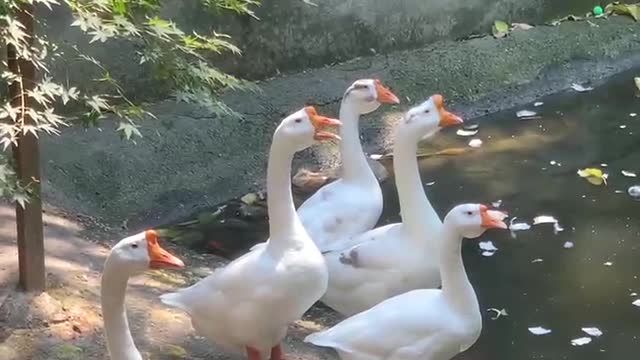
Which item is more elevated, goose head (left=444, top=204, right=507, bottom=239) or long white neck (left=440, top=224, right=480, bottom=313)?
goose head (left=444, top=204, right=507, bottom=239)

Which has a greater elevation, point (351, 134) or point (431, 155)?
point (351, 134)

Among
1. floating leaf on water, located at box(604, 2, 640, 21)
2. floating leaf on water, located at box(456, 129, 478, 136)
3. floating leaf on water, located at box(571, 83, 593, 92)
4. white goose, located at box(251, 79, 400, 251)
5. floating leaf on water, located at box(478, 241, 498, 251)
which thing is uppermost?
floating leaf on water, located at box(604, 2, 640, 21)

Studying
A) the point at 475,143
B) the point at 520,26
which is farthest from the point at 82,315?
the point at 520,26

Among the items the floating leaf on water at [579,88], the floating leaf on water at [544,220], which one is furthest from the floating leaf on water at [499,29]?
the floating leaf on water at [544,220]

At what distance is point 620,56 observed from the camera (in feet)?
28.3

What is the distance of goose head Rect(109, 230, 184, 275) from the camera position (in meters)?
3.23

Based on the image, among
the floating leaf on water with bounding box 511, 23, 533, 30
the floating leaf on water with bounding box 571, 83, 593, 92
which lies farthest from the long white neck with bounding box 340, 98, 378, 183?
the floating leaf on water with bounding box 511, 23, 533, 30

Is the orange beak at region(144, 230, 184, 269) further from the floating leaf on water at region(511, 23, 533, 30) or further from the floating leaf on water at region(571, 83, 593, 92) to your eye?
the floating leaf on water at region(511, 23, 533, 30)

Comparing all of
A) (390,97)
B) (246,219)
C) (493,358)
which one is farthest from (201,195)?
(493,358)

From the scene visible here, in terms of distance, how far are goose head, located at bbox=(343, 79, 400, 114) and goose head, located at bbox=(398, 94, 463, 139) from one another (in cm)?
35

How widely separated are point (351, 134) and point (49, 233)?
153 centimetres

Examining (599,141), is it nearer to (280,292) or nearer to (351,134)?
(351,134)

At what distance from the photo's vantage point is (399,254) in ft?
14.5

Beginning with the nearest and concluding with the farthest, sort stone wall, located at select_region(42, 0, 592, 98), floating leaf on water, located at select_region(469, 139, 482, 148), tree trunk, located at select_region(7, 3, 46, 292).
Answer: tree trunk, located at select_region(7, 3, 46, 292)
stone wall, located at select_region(42, 0, 592, 98)
floating leaf on water, located at select_region(469, 139, 482, 148)
